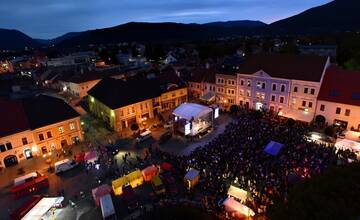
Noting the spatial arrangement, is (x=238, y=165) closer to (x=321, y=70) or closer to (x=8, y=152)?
(x=321, y=70)

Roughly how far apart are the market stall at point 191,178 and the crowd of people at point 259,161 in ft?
2.56

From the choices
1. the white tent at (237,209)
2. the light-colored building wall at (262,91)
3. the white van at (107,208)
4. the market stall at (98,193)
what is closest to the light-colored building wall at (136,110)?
the light-colored building wall at (262,91)

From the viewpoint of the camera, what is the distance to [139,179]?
24.8 metres

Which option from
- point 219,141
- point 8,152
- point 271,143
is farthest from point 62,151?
point 271,143

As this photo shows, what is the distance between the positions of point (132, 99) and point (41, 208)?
22.5m

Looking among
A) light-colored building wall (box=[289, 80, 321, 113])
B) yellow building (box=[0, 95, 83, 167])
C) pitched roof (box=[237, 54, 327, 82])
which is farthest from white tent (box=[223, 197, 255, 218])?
pitched roof (box=[237, 54, 327, 82])

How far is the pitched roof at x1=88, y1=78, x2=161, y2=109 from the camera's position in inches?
1553

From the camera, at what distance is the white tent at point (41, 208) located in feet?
67.5

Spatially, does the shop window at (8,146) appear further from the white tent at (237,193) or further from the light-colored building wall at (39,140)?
the white tent at (237,193)

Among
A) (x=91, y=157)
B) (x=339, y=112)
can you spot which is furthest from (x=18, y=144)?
(x=339, y=112)

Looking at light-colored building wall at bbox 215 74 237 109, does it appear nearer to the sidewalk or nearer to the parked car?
the parked car

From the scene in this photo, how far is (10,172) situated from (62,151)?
643 cm

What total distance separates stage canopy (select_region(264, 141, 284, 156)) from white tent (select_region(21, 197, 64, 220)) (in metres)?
23.6

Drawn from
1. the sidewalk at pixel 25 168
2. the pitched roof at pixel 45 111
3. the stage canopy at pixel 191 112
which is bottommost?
the sidewalk at pixel 25 168
